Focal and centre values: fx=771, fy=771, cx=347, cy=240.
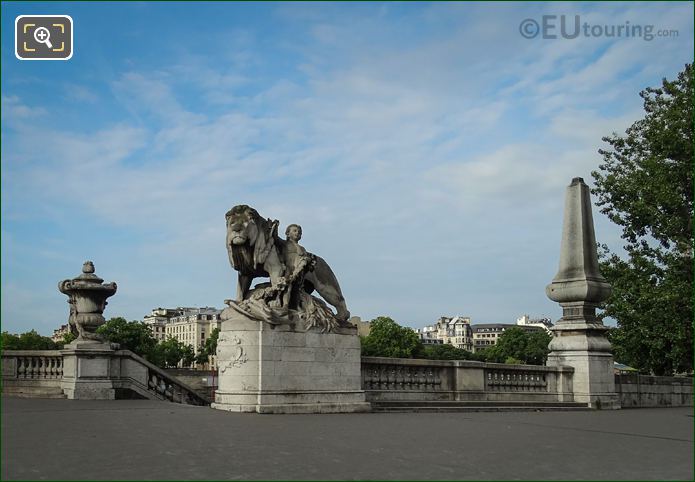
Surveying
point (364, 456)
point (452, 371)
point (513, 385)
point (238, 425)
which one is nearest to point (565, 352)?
point (513, 385)

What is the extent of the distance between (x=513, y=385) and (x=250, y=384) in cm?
741

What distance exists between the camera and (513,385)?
18094 mm

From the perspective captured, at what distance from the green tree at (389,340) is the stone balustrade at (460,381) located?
89463 mm

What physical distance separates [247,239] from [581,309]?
926 centimetres

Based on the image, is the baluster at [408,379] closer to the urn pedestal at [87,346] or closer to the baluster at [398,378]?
the baluster at [398,378]

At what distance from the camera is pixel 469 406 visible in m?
15.9

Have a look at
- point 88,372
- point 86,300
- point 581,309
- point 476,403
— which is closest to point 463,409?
point 476,403

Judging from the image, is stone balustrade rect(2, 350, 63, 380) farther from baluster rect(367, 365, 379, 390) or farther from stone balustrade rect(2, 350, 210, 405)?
baluster rect(367, 365, 379, 390)

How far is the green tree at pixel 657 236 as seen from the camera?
2603 cm

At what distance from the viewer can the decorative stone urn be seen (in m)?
18.5

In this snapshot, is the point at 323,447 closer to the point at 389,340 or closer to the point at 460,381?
the point at 460,381

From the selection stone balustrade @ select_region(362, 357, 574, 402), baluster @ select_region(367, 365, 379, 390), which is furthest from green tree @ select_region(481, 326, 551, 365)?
baluster @ select_region(367, 365, 379, 390)

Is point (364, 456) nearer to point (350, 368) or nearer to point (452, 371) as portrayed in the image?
point (350, 368)

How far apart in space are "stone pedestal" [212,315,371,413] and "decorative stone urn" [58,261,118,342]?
239 inches
